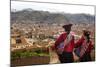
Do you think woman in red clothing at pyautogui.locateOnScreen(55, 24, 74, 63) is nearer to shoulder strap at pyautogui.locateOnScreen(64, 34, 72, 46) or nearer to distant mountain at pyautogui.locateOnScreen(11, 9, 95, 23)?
shoulder strap at pyautogui.locateOnScreen(64, 34, 72, 46)

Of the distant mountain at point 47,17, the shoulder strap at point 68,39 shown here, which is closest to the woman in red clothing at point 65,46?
the shoulder strap at point 68,39

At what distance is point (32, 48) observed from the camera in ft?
7.73

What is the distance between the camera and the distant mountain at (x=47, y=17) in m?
2.31

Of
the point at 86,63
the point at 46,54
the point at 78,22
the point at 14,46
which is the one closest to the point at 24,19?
the point at 14,46

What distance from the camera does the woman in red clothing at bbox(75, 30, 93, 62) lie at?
257 cm

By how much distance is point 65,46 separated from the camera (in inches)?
98.2

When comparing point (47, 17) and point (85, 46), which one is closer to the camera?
point (47, 17)

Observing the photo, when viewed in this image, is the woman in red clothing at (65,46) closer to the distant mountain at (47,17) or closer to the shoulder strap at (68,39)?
the shoulder strap at (68,39)

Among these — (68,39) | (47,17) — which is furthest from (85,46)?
(47,17)

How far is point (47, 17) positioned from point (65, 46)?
415 millimetres

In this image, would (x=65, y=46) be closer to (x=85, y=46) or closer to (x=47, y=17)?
(x=85, y=46)

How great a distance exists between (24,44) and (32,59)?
0.20 meters

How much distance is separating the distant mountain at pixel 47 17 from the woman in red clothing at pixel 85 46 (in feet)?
0.59
